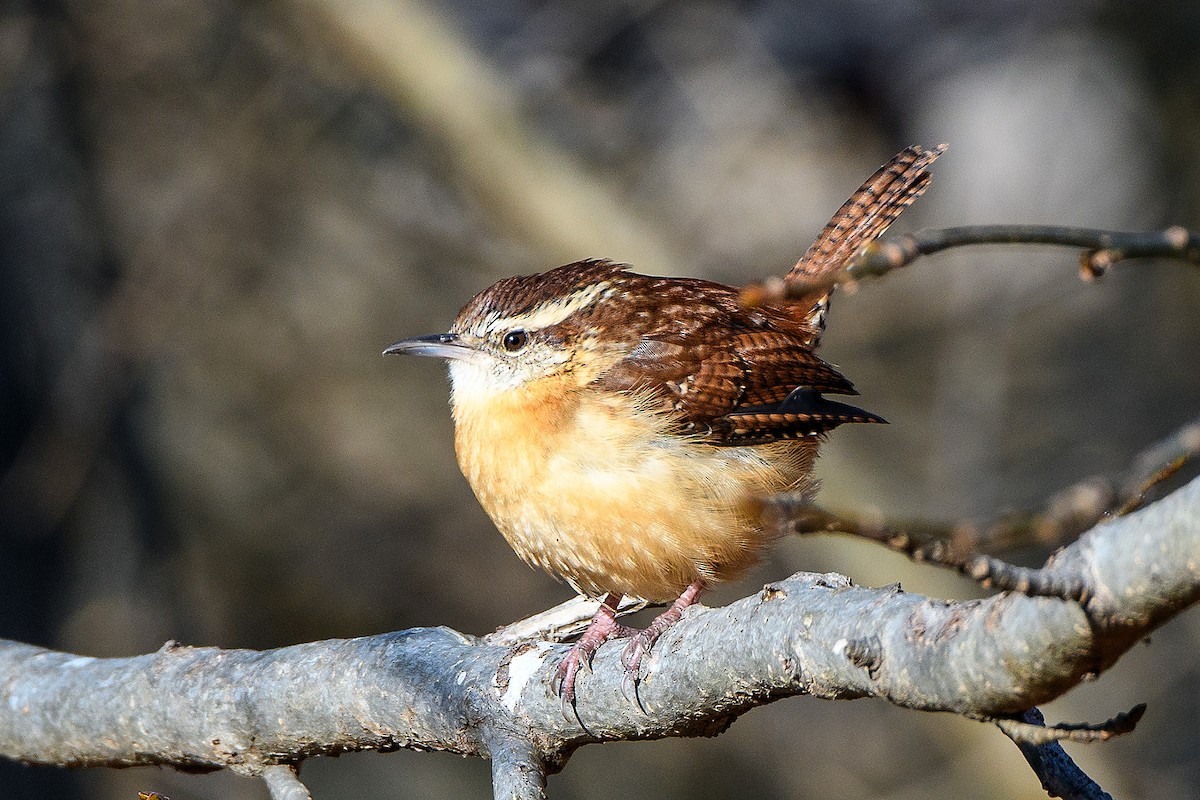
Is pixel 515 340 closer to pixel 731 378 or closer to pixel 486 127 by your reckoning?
pixel 731 378

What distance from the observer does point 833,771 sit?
8039 mm

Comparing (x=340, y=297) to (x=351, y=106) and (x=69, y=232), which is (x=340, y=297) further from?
(x=69, y=232)

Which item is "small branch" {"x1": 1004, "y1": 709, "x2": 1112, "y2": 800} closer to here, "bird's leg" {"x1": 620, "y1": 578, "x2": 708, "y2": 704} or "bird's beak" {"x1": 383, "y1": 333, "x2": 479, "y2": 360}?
"bird's leg" {"x1": 620, "y1": 578, "x2": 708, "y2": 704}

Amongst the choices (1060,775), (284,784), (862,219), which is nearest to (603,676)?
(284,784)

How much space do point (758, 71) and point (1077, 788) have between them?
791 cm

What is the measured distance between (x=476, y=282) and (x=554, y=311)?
4527 millimetres

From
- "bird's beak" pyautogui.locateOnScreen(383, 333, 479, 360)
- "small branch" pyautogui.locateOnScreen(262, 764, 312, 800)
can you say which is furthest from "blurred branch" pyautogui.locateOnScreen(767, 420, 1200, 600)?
"bird's beak" pyautogui.locateOnScreen(383, 333, 479, 360)

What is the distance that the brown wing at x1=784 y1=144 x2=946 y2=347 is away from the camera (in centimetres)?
440

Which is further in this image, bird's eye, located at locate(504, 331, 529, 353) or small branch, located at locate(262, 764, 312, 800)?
bird's eye, located at locate(504, 331, 529, 353)

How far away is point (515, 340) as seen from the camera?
3.94 meters

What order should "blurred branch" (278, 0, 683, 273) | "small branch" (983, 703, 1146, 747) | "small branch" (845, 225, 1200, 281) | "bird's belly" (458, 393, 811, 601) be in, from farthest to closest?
"blurred branch" (278, 0, 683, 273), "bird's belly" (458, 393, 811, 601), "small branch" (983, 703, 1146, 747), "small branch" (845, 225, 1200, 281)

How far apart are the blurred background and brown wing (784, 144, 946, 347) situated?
1610 millimetres

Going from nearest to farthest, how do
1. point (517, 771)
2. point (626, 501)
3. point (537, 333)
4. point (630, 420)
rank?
point (517, 771) < point (626, 501) < point (630, 420) < point (537, 333)

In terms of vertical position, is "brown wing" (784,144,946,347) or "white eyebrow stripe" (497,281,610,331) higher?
"brown wing" (784,144,946,347)
